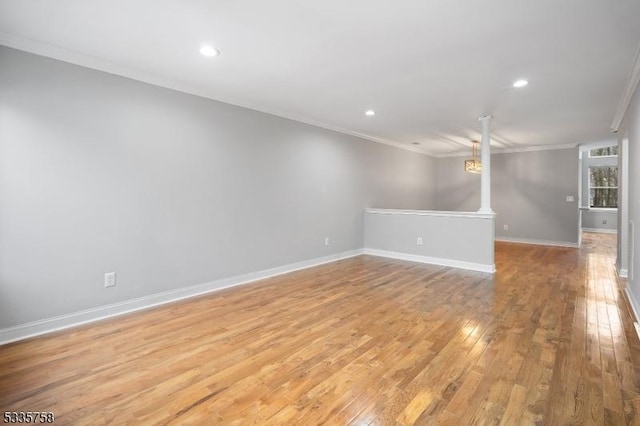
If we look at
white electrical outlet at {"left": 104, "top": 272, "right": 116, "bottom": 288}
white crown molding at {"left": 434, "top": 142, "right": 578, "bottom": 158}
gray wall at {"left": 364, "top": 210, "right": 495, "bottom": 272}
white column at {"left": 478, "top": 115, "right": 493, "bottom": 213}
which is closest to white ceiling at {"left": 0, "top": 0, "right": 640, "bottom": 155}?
white column at {"left": 478, "top": 115, "right": 493, "bottom": 213}

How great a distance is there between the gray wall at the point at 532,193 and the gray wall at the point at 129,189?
18.3ft

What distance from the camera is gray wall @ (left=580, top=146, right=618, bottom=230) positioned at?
942cm

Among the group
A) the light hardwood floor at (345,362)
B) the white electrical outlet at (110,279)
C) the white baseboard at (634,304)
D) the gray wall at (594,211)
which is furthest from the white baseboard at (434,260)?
the gray wall at (594,211)

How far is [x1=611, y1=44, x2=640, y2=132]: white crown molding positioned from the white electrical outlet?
5171 mm

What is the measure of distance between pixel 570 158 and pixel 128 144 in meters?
8.78

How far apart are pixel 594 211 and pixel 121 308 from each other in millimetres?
12538

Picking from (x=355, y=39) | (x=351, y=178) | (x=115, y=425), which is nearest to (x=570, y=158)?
(x=351, y=178)

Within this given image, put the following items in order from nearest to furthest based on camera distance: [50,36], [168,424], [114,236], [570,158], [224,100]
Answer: [168,424] → [50,36] → [114,236] → [224,100] → [570,158]

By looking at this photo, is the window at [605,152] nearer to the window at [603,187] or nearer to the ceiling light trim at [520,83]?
the window at [603,187]

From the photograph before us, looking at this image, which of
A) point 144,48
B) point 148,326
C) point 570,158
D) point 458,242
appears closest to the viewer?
point 144,48

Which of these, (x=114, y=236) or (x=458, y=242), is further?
(x=458, y=242)

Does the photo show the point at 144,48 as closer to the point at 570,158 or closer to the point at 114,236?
the point at 114,236

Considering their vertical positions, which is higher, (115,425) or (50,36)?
(50,36)

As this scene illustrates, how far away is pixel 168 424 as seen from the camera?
163cm
